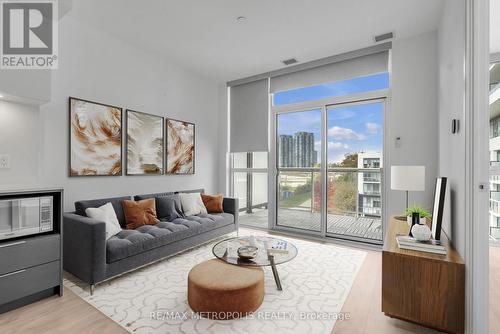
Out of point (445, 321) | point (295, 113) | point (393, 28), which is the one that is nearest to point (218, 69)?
point (295, 113)

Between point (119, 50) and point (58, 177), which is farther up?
point (119, 50)

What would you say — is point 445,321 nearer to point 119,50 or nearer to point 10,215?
point 10,215

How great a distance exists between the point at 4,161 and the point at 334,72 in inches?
174

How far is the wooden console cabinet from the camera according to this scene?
1.67 meters

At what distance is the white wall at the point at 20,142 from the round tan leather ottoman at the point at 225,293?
2.01 meters

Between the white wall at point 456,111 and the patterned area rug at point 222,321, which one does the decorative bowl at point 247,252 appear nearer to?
the patterned area rug at point 222,321

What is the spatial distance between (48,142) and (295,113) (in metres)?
3.68

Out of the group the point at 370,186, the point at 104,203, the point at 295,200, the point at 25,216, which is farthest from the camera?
the point at 295,200

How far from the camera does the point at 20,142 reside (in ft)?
8.43

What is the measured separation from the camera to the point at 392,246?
202cm

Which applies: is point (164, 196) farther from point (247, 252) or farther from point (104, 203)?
point (247, 252)

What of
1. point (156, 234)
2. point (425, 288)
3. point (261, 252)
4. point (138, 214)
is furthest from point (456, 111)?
point (138, 214)

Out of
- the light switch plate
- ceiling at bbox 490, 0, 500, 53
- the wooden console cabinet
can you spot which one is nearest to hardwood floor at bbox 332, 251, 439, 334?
the wooden console cabinet

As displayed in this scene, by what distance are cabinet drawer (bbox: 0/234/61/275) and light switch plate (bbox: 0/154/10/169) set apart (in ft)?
2.88
